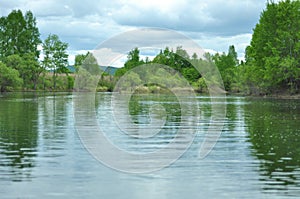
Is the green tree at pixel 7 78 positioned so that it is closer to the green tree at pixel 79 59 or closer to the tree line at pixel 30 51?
the tree line at pixel 30 51

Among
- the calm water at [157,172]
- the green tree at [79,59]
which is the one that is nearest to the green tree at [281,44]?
the calm water at [157,172]

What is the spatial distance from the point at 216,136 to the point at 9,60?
11039 centimetres

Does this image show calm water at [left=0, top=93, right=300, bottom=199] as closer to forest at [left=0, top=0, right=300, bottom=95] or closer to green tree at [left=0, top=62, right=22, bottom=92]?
forest at [left=0, top=0, right=300, bottom=95]

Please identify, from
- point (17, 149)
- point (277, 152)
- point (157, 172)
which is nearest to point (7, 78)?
point (17, 149)

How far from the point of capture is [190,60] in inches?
5167

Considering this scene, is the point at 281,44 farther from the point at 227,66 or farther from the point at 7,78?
the point at 227,66

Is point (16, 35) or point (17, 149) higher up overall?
point (16, 35)

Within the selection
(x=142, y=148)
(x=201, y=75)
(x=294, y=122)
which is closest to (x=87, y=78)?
(x=201, y=75)

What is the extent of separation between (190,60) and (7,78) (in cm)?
4676

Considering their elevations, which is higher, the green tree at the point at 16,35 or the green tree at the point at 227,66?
the green tree at the point at 16,35

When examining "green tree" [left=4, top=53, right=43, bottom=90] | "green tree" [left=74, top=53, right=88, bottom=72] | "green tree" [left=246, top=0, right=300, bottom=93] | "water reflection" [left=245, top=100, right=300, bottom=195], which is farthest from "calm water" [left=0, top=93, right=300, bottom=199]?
"green tree" [left=74, top=53, right=88, bottom=72]

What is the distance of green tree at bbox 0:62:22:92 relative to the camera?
360ft

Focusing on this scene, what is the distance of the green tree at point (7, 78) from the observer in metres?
110

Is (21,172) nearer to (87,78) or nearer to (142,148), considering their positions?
(142,148)
